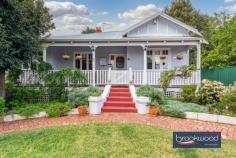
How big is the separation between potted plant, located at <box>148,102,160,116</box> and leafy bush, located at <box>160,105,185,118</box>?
0.61 ft

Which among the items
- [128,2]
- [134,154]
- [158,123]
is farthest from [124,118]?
[128,2]

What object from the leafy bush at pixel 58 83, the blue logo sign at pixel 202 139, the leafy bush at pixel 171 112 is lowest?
the leafy bush at pixel 171 112

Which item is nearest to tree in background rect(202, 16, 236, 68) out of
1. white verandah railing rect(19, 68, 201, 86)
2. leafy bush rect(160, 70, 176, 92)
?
white verandah railing rect(19, 68, 201, 86)

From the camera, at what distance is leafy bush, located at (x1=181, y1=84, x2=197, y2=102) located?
13766mm

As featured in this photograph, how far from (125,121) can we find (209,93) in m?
5.70

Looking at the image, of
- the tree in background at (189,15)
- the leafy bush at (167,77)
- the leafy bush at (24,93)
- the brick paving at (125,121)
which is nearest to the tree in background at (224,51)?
the leafy bush at (167,77)

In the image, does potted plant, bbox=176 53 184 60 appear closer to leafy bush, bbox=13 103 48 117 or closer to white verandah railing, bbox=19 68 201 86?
white verandah railing, bbox=19 68 201 86

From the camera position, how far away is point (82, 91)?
40.5 feet

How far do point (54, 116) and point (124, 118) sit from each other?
2993mm

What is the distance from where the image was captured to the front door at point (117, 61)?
1955cm

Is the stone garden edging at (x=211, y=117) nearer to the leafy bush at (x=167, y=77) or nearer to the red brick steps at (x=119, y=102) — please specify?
the red brick steps at (x=119, y=102)

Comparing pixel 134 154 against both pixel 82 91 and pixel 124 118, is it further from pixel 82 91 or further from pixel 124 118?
pixel 82 91

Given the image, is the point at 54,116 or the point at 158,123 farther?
the point at 54,116

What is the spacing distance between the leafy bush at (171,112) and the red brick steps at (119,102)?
1366 mm
